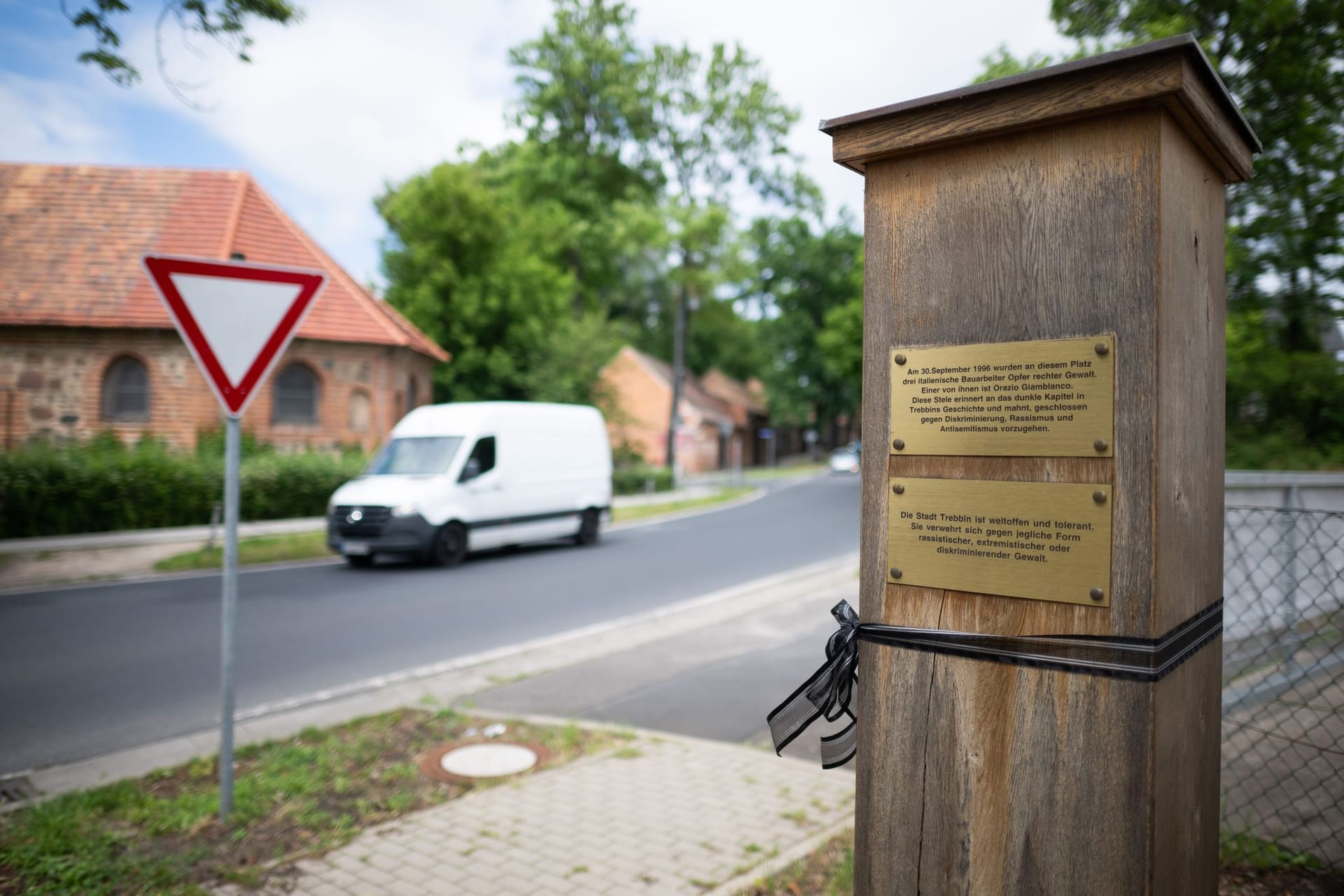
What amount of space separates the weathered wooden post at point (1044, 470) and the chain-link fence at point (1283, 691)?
5.60 feet

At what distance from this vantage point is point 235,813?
13.8 ft

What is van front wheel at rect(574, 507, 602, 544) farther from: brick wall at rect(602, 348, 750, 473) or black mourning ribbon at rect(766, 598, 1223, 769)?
brick wall at rect(602, 348, 750, 473)

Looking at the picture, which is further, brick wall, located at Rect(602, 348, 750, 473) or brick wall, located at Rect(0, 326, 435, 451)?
brick wall, located at Rect(602, 348, 750, 473)

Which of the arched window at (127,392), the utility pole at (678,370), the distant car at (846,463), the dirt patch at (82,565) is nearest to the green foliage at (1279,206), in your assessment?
the dirt patch at (82,565)

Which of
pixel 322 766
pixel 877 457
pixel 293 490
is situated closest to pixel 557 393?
pixel 293 490

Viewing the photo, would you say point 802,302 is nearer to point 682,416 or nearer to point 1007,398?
point 682,416

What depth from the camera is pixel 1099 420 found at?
5.98 feet

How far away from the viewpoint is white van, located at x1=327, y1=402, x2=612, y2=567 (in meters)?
13.6

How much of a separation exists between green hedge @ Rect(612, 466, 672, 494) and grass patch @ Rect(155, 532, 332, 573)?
1589 cm

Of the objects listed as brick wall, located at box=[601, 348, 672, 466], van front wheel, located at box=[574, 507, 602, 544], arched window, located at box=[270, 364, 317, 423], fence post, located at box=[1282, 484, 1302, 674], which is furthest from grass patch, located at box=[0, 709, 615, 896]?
brick wall, located at box=[601, 348, 672, 466]

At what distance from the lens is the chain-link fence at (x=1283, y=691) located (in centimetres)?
361

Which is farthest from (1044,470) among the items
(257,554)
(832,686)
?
(257,554)

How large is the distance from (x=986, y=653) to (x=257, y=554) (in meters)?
14.9

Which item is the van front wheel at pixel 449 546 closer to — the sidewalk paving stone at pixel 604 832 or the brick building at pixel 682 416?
the sidewalk paving stone at pixel 604 832
